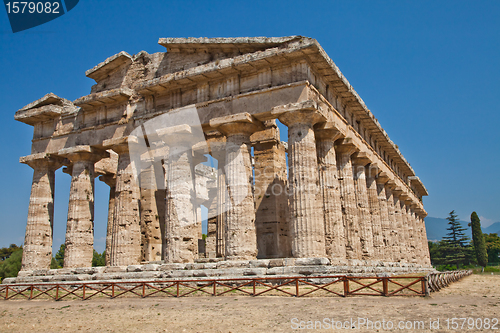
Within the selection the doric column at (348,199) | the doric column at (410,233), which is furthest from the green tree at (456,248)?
the doric column at (348,199)

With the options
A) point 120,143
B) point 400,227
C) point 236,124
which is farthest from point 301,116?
point 400,227

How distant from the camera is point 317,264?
15.0 meters

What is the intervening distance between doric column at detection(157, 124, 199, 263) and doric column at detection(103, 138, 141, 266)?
2.40 m

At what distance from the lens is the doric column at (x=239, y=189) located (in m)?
16.9

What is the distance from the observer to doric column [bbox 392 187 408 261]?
99.1 feet

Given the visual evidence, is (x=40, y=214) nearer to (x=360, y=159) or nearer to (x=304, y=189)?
(x=304, y=189)

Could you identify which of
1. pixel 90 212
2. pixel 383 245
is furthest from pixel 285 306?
pixel 383 245

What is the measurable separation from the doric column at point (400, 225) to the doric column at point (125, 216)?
18.8 meters

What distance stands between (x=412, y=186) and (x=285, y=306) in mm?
34190

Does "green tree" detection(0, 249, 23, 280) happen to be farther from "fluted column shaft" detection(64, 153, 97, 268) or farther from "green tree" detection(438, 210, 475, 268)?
"green tree" detection(438, 210, 475, 268)

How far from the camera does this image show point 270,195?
886 inches

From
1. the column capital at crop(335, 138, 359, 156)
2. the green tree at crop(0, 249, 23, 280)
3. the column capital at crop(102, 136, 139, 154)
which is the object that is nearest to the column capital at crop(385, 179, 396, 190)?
the column capital at crop(335, 138, 359, 156)

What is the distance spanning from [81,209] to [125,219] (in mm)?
2991

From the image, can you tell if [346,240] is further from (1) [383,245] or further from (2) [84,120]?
(2) [84,120]
